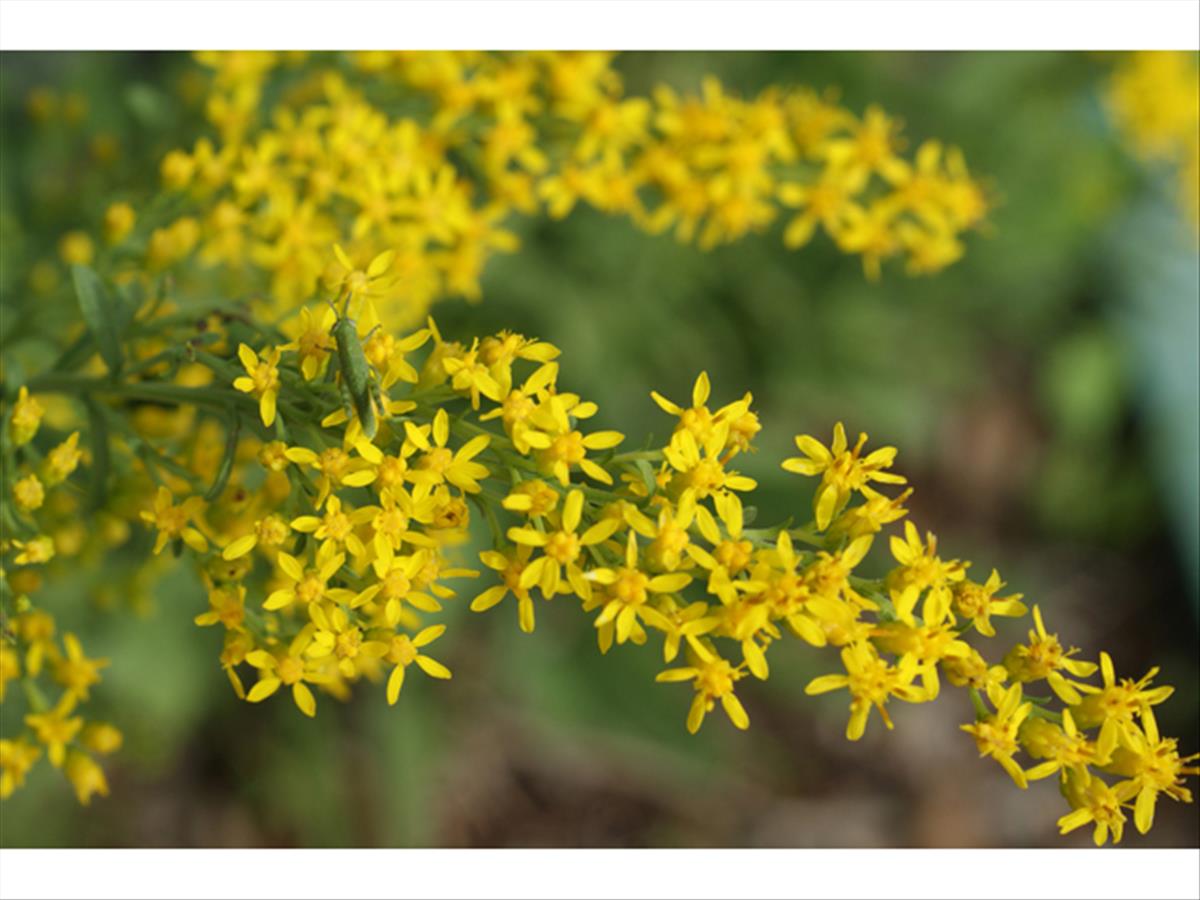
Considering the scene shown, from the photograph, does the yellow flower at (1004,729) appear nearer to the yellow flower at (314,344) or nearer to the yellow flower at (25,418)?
the yellow flower at (314,344)

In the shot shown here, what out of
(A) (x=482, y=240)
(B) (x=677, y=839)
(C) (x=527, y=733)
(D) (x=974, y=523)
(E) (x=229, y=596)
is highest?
(A) (x=482, y=240)

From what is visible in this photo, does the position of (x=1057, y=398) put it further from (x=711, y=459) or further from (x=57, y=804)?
(x=57, y=804)

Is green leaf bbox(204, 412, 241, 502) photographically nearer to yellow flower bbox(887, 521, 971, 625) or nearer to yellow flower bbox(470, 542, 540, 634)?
yellow flower bbox(470, 542, 540, 634)

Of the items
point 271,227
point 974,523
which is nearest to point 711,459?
point 271,227

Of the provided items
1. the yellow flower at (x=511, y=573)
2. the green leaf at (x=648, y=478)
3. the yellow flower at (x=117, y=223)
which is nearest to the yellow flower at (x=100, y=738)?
the yellow flower at (x=117, y=223)

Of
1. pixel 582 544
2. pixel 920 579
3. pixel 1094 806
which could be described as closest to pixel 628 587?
pixel 582 544

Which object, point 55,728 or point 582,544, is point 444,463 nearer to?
point 582,544

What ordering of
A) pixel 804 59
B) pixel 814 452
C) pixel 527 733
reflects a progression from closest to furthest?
pixel 814 452 → pixel 804 59 → pixel 527 733
